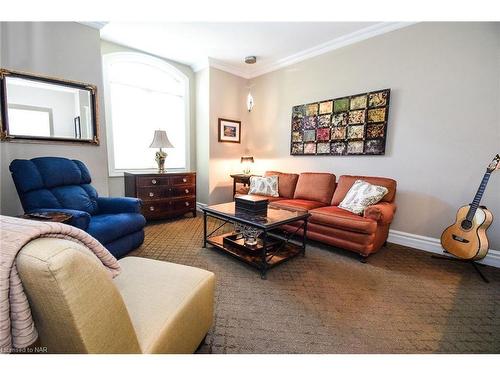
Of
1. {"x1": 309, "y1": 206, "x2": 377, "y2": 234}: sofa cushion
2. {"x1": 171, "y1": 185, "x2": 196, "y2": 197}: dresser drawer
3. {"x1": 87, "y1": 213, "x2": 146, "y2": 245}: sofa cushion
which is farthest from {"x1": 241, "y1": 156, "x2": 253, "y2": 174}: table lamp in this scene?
{"x1": 87, "y1": 213, "x2": 146, "y2": 245}: sofa cushion

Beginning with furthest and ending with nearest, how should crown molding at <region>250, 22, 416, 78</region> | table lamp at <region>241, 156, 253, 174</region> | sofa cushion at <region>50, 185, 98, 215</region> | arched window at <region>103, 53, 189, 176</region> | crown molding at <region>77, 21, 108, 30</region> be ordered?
table lamp at <region>241, 156, 253, 174</region> → arched window at <region>103, 53, 189, 176</region> → crown molding at <region>250, 22, 416, 78</region> → crown molding at <region>77, 21, 108, 30</region> → sofa cushion at <region>50, 185, 98, 215</region>

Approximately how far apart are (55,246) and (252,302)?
4.58 feet

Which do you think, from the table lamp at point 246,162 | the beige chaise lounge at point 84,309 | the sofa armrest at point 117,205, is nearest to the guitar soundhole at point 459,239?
the beige chaise lounge at point 84,309

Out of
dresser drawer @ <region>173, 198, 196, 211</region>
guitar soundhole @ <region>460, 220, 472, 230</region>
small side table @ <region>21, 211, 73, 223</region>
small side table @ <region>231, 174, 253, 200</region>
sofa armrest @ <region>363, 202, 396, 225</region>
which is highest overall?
small side table @ <region>231, 174, 253, 200</region>

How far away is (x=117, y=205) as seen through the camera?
251 cm

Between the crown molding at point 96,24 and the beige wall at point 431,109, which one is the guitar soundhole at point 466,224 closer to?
the beige wall at point 431,109

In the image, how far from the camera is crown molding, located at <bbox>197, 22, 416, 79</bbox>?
111 inches

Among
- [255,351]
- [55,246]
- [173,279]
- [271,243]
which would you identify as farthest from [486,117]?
[55,246]

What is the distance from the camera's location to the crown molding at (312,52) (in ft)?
9.26

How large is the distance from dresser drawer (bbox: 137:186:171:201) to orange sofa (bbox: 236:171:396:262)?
166 centimetres

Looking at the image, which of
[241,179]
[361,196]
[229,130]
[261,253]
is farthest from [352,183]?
[229,130]

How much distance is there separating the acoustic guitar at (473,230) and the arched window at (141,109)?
13.2ft

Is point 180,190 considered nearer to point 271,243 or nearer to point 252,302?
point 271,243

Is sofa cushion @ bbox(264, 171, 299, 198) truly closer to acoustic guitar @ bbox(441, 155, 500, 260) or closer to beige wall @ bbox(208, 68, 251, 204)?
beige wall @ bbox(208, 68, 251, 204)
